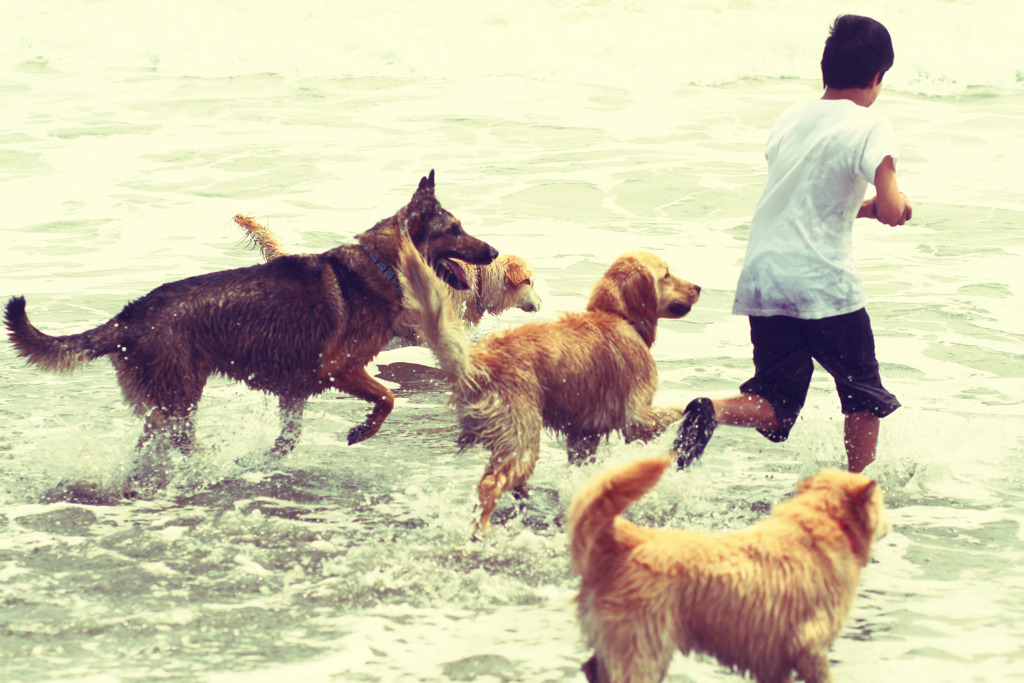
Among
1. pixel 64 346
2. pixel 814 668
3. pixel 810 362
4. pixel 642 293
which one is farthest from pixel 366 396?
pixel 814 668

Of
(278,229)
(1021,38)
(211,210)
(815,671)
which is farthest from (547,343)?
(1021,38)

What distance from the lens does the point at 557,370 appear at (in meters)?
4.31

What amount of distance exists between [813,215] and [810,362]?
647mm

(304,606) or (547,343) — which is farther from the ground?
(547,343)

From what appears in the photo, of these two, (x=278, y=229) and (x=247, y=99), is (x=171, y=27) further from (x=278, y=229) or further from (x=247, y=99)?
(x=278, y=229)

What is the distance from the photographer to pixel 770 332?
14.4 feet

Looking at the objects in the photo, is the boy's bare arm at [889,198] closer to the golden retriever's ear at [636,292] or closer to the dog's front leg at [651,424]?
the golden retriever's ear at [636,292]

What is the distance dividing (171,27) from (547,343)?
19.7 metres

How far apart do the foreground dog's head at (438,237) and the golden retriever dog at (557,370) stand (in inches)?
45.2

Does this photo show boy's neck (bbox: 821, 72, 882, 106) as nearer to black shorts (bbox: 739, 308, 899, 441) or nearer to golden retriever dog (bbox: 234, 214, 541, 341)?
black shorts (bbox: 739, 308, 899, 441)

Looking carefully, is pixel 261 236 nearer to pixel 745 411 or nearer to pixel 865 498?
pixel 745 411

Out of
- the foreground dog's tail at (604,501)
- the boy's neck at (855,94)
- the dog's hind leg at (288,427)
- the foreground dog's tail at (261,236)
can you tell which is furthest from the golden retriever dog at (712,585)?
the foreground dog's tail at (261,236)

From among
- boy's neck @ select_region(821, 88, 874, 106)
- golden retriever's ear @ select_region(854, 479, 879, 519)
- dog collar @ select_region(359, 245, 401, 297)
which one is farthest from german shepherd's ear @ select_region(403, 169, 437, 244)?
golden retriever's ear @ select_region(854, 479, 879, 519)

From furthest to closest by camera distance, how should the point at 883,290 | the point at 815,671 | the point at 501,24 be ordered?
the point at 501,24 → the point at 883,290 → the point at 815,671
